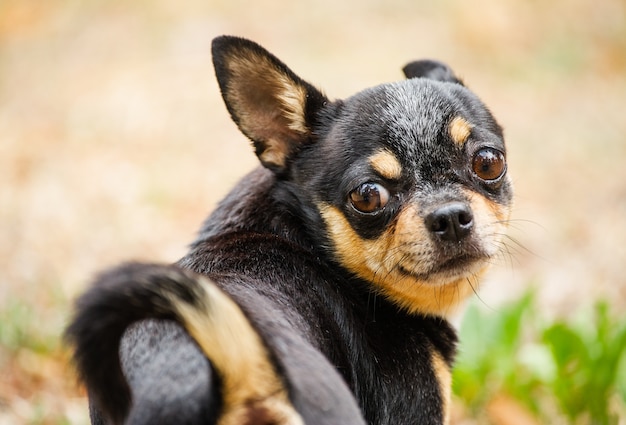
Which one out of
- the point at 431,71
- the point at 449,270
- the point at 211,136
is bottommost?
the point at 449,270

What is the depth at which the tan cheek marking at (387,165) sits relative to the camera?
3.37m

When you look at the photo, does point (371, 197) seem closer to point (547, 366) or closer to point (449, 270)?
point (449, 270)

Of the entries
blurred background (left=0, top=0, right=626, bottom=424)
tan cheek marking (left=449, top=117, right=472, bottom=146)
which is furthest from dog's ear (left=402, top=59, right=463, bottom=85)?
blurred background (left=0, top=0, right=626, bottom=424)

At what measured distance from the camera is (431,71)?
4.25 metres

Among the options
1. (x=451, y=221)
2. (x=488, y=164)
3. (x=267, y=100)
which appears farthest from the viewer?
(x=267, y=100)

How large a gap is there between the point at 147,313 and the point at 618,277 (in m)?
5.50

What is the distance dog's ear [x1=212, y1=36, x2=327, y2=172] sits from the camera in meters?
3.58

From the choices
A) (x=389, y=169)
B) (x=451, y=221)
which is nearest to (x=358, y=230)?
(x=389, y=169)

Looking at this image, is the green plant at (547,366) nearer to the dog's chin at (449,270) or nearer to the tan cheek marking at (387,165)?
the dog's chin at (449,270)

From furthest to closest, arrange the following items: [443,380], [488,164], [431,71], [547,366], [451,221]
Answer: [547,366]
[431,71]
[488,164]
[443,380]
[451,221]

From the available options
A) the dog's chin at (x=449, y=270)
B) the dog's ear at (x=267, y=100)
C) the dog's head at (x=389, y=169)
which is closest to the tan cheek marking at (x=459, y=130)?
the dog's head at (x=389, y=169)

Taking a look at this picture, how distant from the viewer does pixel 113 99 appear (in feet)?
31.7

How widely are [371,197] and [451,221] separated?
1.23 ft

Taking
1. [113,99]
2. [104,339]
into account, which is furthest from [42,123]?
[104,339]
